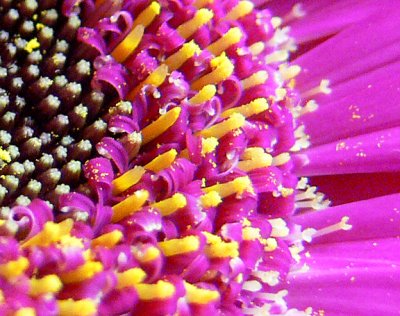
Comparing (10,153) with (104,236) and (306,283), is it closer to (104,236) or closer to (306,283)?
(104,236)

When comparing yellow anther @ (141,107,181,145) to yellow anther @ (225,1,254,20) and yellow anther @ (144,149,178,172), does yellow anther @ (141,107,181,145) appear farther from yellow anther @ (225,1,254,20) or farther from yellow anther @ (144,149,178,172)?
yellow anther @ (225,1,254,20)

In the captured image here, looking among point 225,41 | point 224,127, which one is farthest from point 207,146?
point 225,41

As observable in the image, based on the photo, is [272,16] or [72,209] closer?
[72,209]

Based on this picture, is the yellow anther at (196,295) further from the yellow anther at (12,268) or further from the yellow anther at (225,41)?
the yellow anther at (225,41)

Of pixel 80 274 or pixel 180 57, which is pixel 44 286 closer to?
pixel 80 274

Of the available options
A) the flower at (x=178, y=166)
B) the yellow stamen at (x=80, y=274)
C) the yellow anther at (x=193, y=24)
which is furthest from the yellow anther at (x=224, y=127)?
the yellow stamen at (x=80, y=274)

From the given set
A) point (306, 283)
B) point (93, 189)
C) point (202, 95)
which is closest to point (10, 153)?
point (93, 189)
